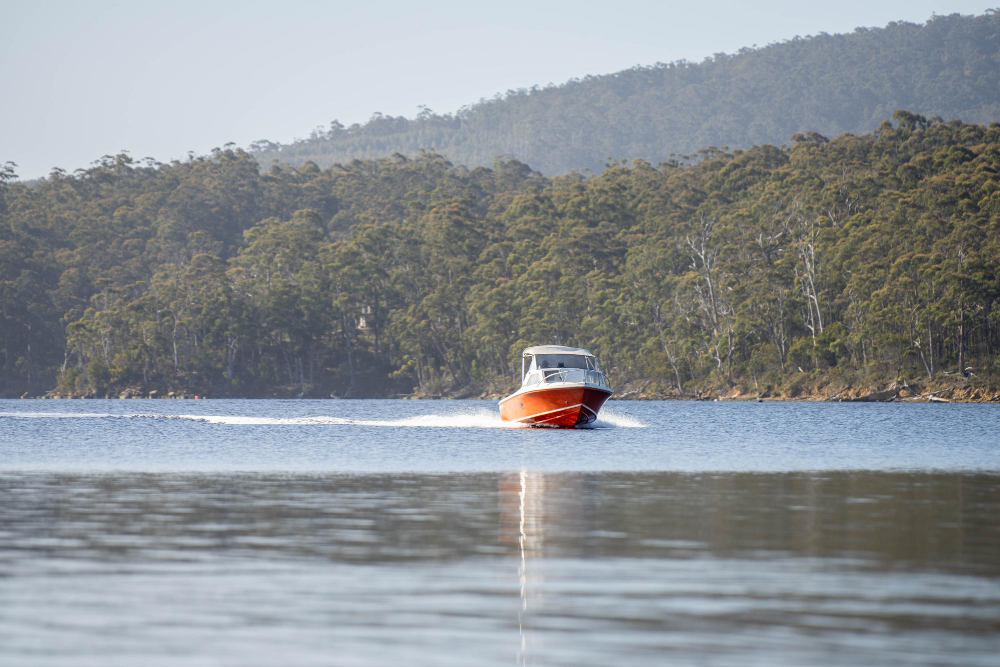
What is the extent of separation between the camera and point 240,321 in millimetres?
140250

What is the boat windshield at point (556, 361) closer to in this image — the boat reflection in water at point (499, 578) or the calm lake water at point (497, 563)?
the calm lake water at point (497, 563)

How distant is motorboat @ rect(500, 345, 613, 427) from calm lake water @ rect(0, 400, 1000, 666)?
1663 centimetres

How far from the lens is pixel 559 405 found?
1959 inches

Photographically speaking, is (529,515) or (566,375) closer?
(529,515)

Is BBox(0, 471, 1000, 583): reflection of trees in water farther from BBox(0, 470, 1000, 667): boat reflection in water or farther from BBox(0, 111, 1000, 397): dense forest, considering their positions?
BBox(0, 111, 1000, 397): dense forest

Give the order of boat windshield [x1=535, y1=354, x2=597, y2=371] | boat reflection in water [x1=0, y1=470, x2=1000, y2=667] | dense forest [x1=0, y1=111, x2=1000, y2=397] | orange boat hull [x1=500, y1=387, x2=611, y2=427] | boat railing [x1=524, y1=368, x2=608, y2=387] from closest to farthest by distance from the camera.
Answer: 1. boat reflection in water [x1=0, y1=470, x2=1000, y2=667]
2. orange boat hull [x1=500, y1=387, x2=611, y2=427]
3. boat railing [x1=524, y1=368, x2=608, y2=387]
4. boat windshield [x1=535, y1=354, x2=597, y2=371]
5. dense forest [x1=0, y1=111, x2=1000, y2=397]

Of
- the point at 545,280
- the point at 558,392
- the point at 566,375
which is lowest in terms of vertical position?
the point at 558,392

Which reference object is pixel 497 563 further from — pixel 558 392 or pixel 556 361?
pixel 556 361

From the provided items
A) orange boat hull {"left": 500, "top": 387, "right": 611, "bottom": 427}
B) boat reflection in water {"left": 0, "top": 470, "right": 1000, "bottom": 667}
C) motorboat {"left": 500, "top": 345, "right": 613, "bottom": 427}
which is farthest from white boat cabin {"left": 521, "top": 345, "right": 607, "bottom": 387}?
boat reflection in water {"left": 0, "top": 470, "right": 1000, "bottom": 667}

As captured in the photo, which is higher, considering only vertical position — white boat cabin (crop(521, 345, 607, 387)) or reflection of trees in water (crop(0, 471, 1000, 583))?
white boat cabin (crop(521, 345, 607, 387))

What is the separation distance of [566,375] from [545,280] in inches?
3412

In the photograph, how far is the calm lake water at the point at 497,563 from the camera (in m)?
10.4

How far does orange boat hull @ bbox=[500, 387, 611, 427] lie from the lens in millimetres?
49438

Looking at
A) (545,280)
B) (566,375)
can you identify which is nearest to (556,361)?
(566,375)
